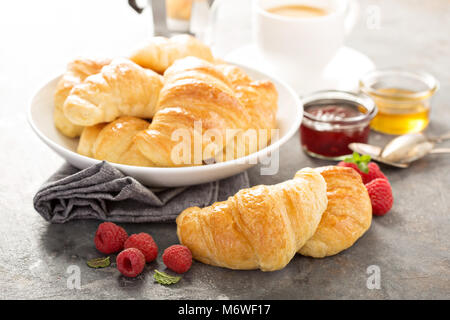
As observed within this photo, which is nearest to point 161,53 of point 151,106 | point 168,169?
point 151,106

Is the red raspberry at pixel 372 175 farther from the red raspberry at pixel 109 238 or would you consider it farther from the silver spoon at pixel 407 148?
the red raspberry at pixel 109 238

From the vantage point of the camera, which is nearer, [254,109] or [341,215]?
[341,215]

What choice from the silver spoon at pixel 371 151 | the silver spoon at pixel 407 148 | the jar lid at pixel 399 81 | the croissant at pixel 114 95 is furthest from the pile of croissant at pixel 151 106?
the jar lid at pixel 399 81

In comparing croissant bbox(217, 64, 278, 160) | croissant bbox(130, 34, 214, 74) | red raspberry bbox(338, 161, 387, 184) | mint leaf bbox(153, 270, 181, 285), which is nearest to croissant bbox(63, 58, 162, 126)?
croissant bbox(130, 34, 214, 74)

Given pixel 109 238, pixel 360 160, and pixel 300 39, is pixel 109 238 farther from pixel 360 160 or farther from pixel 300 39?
pixel 300 39

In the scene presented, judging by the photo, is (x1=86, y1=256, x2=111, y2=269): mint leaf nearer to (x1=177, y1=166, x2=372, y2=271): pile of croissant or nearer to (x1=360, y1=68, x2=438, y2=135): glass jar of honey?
(x1=177, y1=166, x2=372, y2=271): pile of croissant
